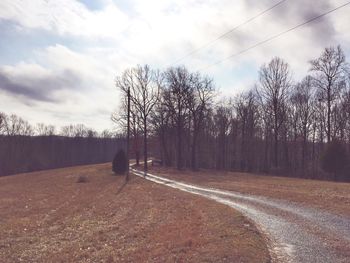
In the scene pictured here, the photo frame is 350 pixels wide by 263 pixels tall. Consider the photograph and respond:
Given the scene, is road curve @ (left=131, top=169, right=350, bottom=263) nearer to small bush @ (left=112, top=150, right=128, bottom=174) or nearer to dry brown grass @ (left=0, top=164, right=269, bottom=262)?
dry brown grass @ (left=0, top=164, right=269, bottom=262)

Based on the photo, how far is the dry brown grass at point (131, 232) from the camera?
1087cm

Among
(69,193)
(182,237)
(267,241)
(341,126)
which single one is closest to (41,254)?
(182,237)

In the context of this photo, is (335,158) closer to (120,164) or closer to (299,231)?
(120,164)

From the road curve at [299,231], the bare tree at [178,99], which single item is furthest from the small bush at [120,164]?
the road curve at [299,231]

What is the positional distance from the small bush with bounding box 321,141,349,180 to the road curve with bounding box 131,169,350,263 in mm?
25888

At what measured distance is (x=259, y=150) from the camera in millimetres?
75750

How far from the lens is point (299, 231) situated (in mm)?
12969

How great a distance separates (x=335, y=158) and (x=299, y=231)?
3325cm

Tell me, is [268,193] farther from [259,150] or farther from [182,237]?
[259,150]

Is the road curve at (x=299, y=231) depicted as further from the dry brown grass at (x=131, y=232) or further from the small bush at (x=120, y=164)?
the small bush at (x=120, y=164)

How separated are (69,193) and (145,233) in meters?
21.6

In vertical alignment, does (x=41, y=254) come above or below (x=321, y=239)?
below

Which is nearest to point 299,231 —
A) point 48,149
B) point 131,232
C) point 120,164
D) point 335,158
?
point 131,232

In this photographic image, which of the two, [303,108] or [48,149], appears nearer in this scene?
[303,108]
